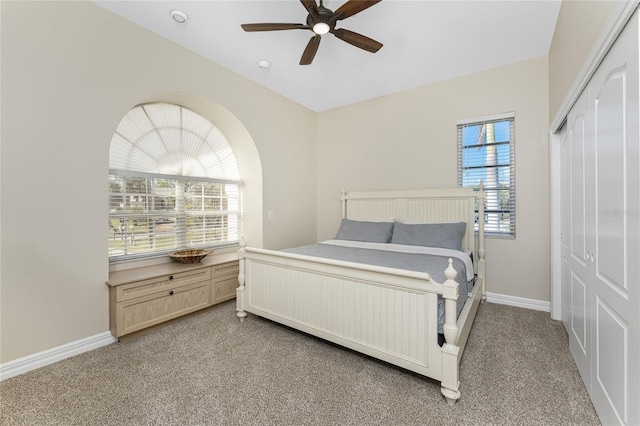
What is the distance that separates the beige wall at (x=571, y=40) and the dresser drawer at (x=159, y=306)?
357 centimetres

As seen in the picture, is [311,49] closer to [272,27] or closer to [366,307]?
[272,27]

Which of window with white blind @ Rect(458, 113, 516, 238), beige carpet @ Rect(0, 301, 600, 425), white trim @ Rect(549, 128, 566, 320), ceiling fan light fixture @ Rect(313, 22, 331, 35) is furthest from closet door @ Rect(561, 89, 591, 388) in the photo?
ceiling fan light fixture @ Rect(313, 22, 331, 35)

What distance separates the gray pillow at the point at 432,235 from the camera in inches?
116

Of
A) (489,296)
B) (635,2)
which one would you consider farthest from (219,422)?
(489,296)

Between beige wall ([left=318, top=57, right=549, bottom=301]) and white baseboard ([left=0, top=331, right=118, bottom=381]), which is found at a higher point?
beige wall ([left=318, top=57, right=549, bottom=301])

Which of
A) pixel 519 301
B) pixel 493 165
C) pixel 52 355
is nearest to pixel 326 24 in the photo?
pixel 493 165

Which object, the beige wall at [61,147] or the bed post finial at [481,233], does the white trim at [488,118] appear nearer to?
the bed post finial at [481,233]

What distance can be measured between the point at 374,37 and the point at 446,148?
166 cm

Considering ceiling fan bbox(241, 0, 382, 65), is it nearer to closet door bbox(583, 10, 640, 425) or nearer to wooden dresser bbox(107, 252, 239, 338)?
closet door bbox(583, 10, 640, 425)

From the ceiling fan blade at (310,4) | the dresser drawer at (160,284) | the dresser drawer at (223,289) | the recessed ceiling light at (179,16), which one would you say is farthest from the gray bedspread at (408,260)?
the recessed ceiling light at (179,16)

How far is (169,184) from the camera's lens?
3.16 metres

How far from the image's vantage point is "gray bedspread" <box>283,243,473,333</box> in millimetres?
2025

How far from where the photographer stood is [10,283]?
185cm

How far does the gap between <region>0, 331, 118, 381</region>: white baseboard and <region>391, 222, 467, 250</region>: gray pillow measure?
3034mm
